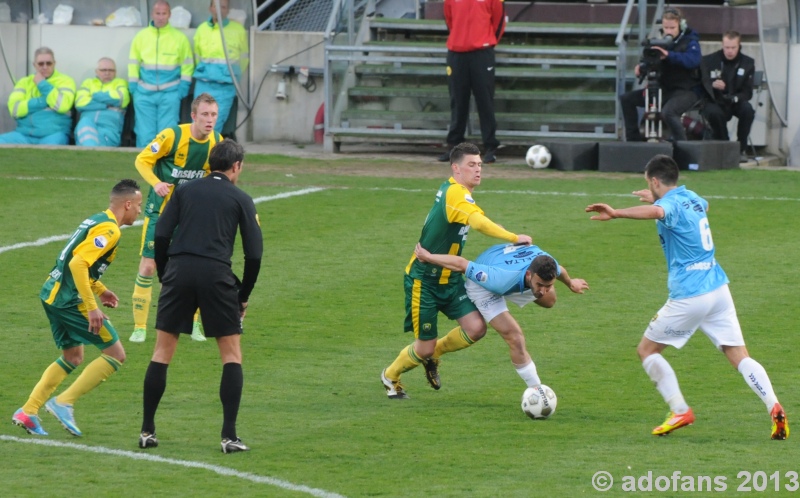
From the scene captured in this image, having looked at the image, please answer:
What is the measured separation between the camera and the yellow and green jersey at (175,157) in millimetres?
9695

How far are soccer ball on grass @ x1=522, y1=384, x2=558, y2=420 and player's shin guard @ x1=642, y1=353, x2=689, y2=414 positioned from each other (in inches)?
22.9

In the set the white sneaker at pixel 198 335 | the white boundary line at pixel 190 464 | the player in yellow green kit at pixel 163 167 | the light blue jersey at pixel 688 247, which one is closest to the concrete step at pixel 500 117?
the player in yellow green kit at pixel 163 167

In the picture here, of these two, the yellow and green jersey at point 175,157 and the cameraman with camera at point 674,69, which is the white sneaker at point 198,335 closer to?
the yellow and green jersey at point 175,157

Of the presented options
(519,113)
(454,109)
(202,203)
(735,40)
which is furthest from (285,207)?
(202,203)

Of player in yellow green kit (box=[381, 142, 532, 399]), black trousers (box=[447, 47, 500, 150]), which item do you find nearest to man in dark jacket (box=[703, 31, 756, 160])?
black trousers (box=[447, 47, 500, 150])

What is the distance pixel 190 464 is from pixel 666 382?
8.63 ft

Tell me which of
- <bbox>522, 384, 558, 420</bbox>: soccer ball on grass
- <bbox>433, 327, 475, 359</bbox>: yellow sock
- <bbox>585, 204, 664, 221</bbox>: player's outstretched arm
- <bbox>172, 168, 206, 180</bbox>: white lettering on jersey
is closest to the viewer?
<bbox>585, 204, 664, 221</bbox>: player's outstretched arm

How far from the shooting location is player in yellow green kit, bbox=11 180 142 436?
23.2ft

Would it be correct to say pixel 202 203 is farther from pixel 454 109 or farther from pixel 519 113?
pixel 519 113

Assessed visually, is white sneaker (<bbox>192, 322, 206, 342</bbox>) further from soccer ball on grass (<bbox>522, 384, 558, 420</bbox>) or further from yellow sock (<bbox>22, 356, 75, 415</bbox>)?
soccer ball on grass (<bbox>522, 384, 558, 420</bbox>)

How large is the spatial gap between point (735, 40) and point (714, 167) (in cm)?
189

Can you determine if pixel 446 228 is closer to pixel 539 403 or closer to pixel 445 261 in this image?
pixel 445 261

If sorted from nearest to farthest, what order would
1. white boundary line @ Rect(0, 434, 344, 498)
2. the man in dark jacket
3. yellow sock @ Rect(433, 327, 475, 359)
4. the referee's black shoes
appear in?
white boundary line @ Rect(0, 434, 344, 498), the referee's black shoes, yellow sock @ Rect(433, 327, 475, 359), the man in dark jacket

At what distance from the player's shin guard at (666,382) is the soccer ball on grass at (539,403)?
1.91 ft
